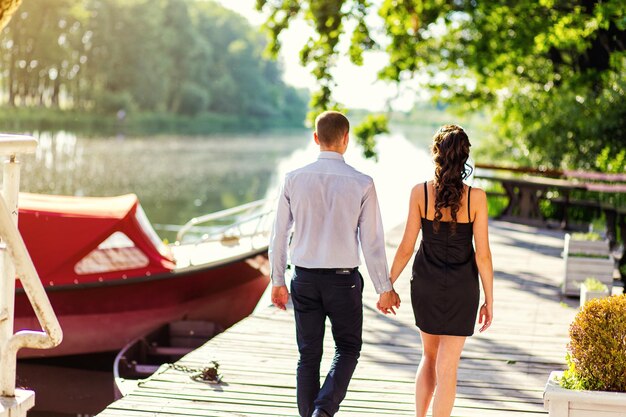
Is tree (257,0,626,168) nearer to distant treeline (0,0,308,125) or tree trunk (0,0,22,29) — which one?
tree trunk (0,0,22,29)

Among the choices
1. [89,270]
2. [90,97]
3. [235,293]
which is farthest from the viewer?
[90,97]

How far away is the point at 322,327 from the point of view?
18.4 ft

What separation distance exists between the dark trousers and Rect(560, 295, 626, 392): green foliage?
1.23 m

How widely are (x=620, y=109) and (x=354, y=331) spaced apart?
56.8 ft

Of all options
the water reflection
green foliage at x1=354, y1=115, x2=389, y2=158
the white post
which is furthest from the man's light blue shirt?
the water reflection

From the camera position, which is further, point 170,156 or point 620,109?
point 170,156

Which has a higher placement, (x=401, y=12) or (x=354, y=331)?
(x=401, y=12)

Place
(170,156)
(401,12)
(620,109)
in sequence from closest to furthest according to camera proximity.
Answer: (620,109) → (401,12) → (170,156)

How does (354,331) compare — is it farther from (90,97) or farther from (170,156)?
(90,97)

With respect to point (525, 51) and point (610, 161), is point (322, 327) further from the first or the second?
point (525, 51)

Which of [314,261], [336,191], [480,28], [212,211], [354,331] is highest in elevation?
[480,28]

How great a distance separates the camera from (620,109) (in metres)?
21.3

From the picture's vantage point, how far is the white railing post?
3.51m

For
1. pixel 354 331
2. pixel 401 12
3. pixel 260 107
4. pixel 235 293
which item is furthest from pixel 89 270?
pixel 260 107
